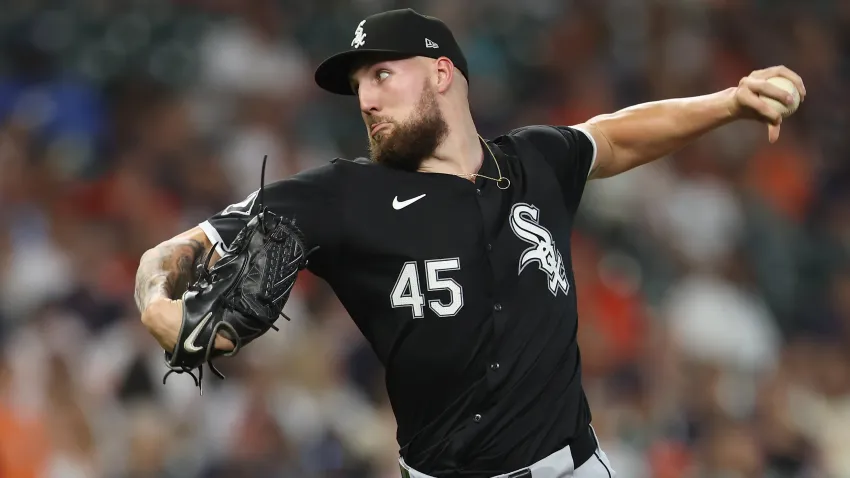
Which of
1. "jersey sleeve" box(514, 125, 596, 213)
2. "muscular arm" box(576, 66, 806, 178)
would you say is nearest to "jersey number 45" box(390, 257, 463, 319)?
"jersey sleeve" box(514, 125, 596, 213)

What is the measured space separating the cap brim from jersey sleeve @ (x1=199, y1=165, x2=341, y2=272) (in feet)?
1.21

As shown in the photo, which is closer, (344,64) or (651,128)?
(344,64)

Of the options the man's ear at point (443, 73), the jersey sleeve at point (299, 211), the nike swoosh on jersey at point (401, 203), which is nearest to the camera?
the jersey sleeve at point (299, 211)

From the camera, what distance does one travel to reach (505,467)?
129 inches

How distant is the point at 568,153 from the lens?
366 cm

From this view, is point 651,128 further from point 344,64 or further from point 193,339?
point 193,339

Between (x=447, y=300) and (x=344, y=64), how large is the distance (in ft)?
2.52

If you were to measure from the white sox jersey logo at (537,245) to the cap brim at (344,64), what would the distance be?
57cm

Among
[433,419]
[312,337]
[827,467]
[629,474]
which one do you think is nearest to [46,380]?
[312,337]

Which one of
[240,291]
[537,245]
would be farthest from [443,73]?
[240,291]

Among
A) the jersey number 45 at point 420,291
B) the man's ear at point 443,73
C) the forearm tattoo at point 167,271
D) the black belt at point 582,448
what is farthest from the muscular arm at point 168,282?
the black belt at point 582,448

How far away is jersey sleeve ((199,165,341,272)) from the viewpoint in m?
3.16

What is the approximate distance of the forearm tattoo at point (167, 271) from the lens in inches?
116

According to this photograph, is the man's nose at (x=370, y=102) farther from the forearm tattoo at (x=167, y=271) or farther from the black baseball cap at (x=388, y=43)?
the forearm tattoo at (x=167, y=271)
